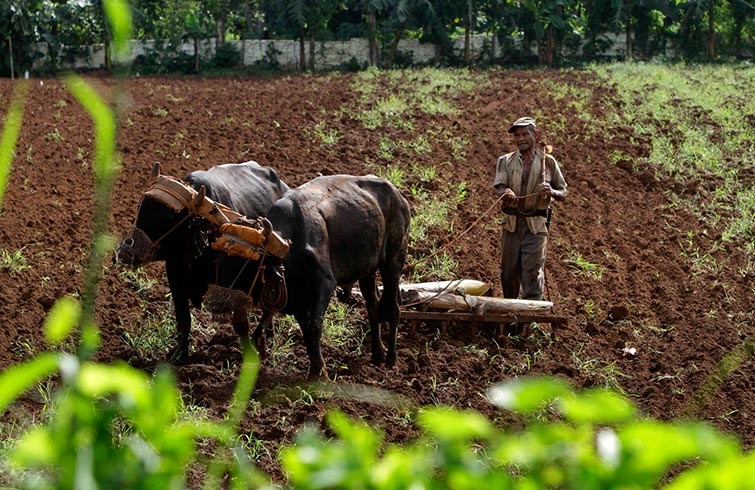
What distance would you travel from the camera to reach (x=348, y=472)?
53.7 inches

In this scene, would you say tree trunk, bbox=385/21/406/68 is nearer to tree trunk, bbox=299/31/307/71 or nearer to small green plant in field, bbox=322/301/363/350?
tree trunk, bbox=299/31/307/71

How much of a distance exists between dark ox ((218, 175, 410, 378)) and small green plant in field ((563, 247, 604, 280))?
3162mm

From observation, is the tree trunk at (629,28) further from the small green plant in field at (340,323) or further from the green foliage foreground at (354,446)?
the green foliage foreground at (354,446)

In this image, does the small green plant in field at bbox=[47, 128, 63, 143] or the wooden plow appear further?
the small green plant in field at bbox=[47, 128, 63, 143]

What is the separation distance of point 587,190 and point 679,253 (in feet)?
9.45

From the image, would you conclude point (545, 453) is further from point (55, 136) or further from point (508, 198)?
point (55, 136)

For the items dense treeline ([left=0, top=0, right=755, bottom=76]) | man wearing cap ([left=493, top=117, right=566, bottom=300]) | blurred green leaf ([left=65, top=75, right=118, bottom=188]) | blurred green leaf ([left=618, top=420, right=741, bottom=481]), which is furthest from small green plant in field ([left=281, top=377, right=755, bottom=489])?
dense treeline ([left=0, top=0, right=755, bottom=76])

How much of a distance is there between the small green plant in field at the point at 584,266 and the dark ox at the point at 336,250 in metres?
3.16

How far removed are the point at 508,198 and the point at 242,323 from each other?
2.89m

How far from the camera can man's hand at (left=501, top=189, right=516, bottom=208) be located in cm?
920

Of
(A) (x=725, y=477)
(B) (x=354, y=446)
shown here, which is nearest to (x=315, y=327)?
(B) (x=354, y=446)

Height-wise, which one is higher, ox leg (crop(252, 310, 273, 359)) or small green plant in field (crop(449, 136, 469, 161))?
small green plant in field (crop(449, 136, 469, 161))

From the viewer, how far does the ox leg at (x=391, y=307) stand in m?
8.58

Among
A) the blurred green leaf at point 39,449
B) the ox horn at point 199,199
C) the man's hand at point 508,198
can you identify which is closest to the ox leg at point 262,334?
the ox horn at point 199,199
